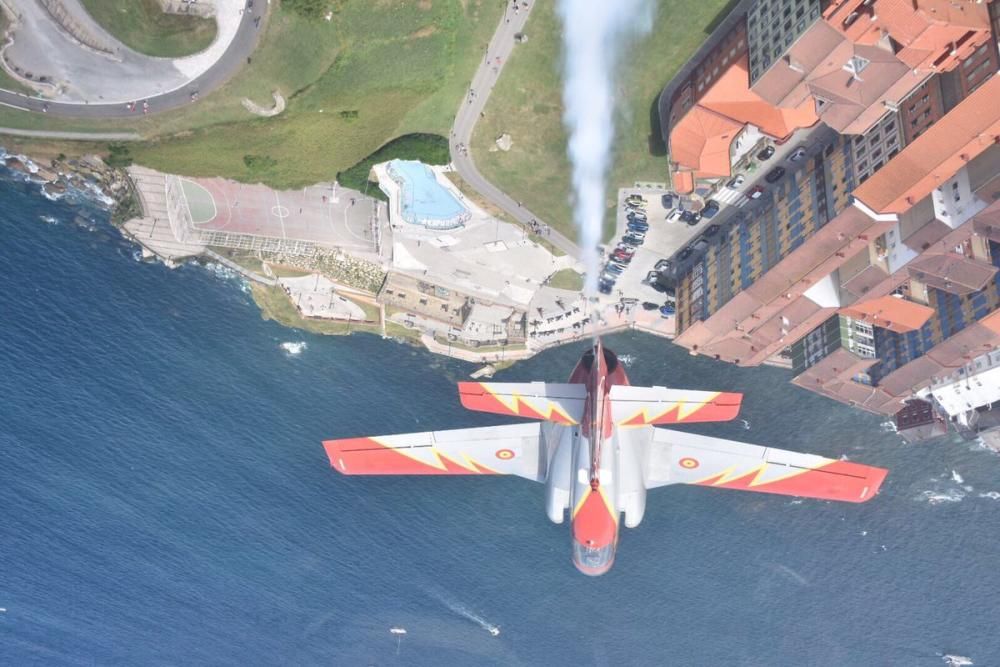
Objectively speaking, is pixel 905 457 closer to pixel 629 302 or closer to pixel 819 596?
pixel 819 596

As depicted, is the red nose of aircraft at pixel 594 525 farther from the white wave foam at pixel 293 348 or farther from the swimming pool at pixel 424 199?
the white wave foam at pixel 293 348

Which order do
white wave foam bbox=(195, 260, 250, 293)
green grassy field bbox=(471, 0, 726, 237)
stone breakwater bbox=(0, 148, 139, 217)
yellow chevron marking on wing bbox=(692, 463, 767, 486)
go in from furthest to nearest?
1. white wave foam bbox=(195, 260, 250, 293)
2. stone breakwater bbox=(0, 148, 139, 217)
3. green grassy field bbox=(471, 0, 726, 237)
4. yellow chevron marking on wing bbox=(692, 463, 767, 486)

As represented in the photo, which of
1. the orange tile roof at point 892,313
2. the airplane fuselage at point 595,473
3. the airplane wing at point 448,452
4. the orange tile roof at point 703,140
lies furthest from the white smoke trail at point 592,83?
the orange tile roof at point 892,313

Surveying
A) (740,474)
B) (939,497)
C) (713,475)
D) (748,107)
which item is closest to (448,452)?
(713,475)

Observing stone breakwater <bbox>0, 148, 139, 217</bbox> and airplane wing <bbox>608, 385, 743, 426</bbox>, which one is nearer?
airplane wing <bbox>608, 385, 743, 426</bbox>

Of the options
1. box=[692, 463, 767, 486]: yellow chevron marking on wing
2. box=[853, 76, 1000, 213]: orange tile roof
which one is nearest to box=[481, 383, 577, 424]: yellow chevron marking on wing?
box=[692, 463, 767, 486]: yellow chevron marking on wing

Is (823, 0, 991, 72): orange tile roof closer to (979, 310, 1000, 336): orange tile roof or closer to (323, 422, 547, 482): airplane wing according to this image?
(979, 310, 1000, 336): orange tile roof
